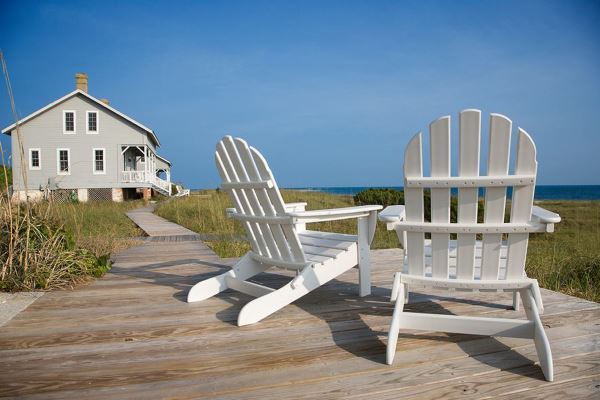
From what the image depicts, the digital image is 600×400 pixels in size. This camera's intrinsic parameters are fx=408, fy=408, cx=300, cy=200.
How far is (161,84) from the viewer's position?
2347 centimetres

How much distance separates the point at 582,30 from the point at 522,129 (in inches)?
2513

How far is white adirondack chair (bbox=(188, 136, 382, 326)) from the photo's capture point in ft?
8.20

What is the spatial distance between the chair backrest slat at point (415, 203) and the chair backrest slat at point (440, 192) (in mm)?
58

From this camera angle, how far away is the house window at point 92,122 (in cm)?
2036

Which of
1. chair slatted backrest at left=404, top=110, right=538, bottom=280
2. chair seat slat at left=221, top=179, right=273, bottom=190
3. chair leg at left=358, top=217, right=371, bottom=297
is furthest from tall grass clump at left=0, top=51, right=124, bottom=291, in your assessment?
chair slatted backrest at left=404, top=110, right=538, bottom=280

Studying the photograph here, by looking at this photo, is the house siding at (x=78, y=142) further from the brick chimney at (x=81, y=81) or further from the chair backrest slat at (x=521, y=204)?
the chair backrest slat at (x=521, y=204)

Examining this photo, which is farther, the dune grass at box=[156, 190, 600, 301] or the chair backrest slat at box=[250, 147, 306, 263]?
the dune grass at box=[156, 190, 600, 301]

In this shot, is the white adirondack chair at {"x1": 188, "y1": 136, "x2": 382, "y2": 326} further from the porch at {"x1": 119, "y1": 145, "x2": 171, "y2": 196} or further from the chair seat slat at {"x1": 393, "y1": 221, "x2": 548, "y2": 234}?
the porch at {"x1": 119, "y1": 145, "x2": 171, "y2": 196}

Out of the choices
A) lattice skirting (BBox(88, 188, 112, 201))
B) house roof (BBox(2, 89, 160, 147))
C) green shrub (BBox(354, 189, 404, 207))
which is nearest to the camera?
green shrub (BBox(354, 189, 404, 207))

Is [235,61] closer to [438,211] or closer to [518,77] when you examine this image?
[518,77]

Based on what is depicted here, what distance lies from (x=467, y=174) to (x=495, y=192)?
0.52ft

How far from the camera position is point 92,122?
20.4 metres

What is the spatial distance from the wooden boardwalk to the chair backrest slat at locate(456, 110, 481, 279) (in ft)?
1.41

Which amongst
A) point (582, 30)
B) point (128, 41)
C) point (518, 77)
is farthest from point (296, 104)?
point (582, 30)
